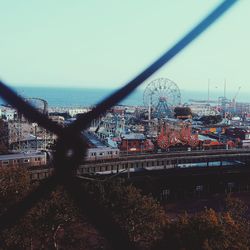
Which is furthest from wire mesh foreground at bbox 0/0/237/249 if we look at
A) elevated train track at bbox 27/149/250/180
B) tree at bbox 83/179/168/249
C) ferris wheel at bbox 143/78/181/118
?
ferris wheel at bbox 143/78/181/118

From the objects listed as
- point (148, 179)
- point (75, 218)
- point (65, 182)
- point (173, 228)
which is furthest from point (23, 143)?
point (65, 182)

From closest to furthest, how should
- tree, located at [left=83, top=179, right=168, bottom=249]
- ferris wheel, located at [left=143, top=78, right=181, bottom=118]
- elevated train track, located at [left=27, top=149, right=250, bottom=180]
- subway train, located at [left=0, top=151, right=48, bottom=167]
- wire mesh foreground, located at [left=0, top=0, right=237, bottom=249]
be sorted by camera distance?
1. wire mesh foreground, located at [left=0, top=0, right=237, bottom=249]
2. tree, located at [left=83, top=179, right=168, bottom=249]
3. subway train, located at [left=0, top=151, right=48, bottom=167]
4. elevated train track, located at [left=27, top=149, right=250, bottom=180]
5. ferris wheel, located at [left=143, top=78, right=181, bottom=118]

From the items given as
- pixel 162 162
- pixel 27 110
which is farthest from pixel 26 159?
pixel 27 110

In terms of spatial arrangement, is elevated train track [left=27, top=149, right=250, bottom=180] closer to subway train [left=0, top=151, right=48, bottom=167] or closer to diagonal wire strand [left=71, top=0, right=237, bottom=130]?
subway train [left=0, top=151, right=48, bottom=167]

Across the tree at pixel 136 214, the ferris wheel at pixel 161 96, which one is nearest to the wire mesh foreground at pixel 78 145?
the tree at pixel 136 214

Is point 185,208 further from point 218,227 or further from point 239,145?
point 239,145

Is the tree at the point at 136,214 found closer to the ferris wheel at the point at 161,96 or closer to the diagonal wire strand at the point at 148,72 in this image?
the diagonal wire strand at the point at 148,72

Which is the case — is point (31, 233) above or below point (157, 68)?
below

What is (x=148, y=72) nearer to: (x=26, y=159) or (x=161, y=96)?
(x=26, y=159)
